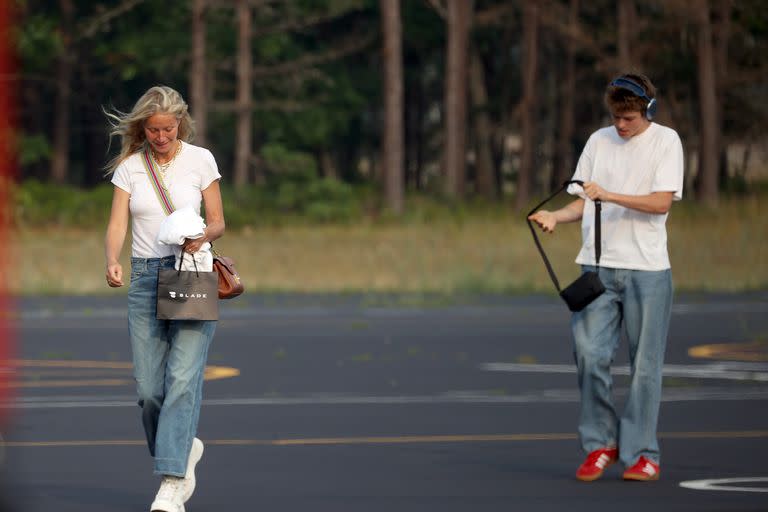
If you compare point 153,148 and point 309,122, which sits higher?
point 309,122

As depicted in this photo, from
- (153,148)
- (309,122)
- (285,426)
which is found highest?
(309,122)

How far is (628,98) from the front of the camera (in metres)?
9.37

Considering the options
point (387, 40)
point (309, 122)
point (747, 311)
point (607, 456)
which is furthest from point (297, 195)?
point (607, 456)

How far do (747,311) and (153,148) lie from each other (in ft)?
45.0

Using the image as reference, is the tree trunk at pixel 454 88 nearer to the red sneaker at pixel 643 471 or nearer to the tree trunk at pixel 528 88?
the tree trunk at pixel 528 88

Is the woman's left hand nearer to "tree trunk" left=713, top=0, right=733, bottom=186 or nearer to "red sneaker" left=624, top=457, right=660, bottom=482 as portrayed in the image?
"red sneaker" left=624, top=457, right=660, bottom=482

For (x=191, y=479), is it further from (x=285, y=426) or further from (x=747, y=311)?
(x=747, y=311)

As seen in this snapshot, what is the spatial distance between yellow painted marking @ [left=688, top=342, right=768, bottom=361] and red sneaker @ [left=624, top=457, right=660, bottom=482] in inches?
261

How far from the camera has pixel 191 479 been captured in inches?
337

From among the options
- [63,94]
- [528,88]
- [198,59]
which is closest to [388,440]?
[198,59]

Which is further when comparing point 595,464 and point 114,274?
point 595,464

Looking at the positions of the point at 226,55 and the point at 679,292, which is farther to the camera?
the point at 226,55

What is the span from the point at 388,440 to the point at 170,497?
2.92 metres

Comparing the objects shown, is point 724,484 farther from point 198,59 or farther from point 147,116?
point 198,59
